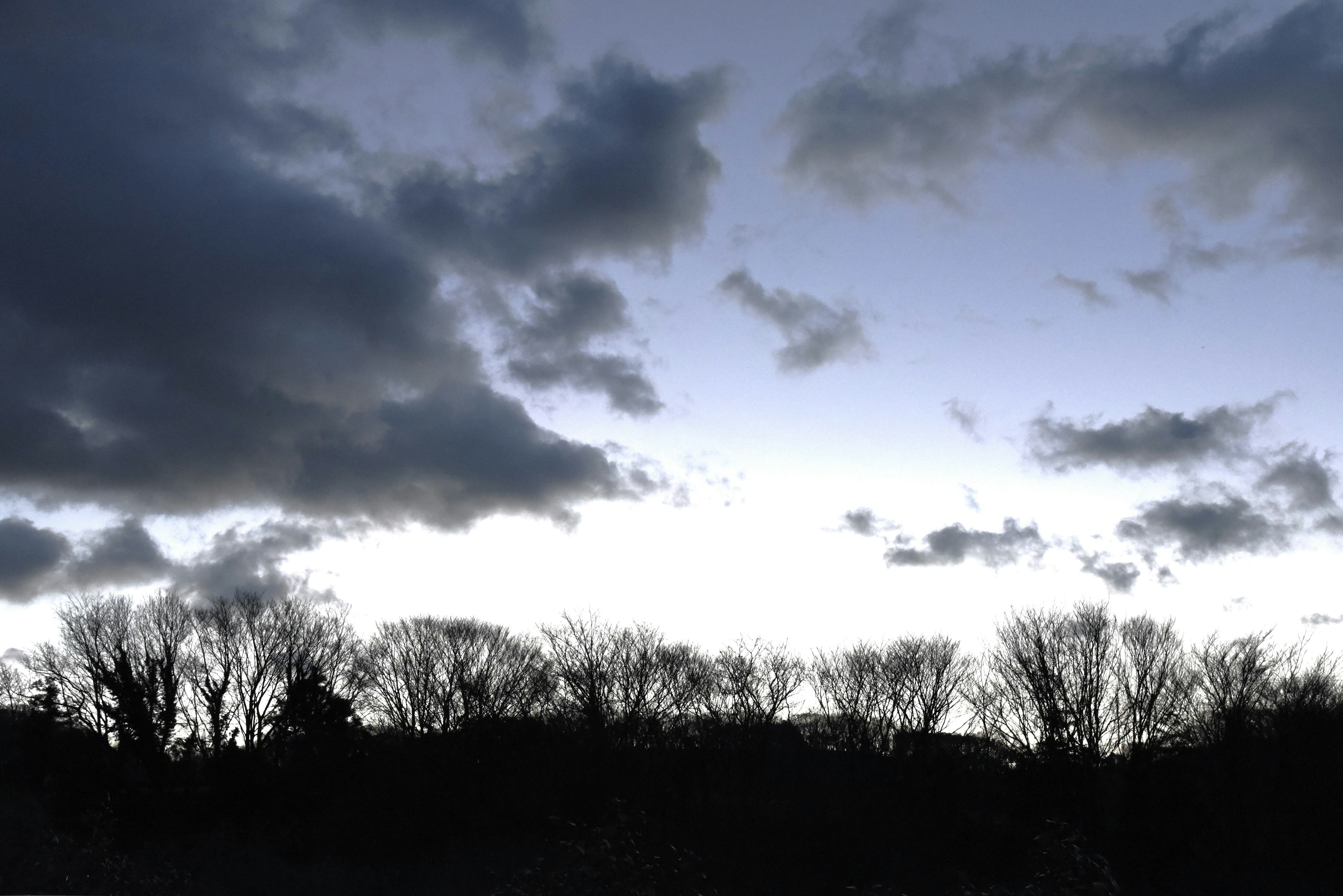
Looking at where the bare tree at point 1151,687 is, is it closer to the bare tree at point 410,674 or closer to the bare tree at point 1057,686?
the bare tree at point 1057,686

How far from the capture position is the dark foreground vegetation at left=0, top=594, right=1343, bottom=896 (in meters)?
35.8

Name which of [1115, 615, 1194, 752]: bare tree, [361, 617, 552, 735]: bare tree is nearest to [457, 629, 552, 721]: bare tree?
[361, 617, 552, 735]: bare tree

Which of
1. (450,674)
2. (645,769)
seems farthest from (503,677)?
(645,769)

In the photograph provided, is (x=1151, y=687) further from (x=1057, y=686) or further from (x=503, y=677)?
(x=503, y=677)

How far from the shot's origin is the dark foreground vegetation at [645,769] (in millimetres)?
35812

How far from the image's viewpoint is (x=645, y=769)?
47.3m

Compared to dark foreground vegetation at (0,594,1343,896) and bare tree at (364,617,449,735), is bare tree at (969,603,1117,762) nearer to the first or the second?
dark foreground vegetation at (0,594,1343,896)

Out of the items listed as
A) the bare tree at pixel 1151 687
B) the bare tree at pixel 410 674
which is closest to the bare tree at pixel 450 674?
the bare tree at pixel 410 674

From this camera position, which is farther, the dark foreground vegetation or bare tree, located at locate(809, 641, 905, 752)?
bare tree, located at locate(809, 641, 905, 752)

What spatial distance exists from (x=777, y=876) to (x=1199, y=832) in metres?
24.0

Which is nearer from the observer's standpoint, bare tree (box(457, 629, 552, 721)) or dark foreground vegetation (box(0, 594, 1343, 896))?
dark foreground vegetation (box(0, 594, 1343, 896))

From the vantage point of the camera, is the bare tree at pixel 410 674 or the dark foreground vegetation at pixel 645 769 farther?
the bare tree at pixel 410 674

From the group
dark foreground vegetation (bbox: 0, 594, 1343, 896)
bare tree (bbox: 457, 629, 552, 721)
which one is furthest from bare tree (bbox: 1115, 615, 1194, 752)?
bare tree (bbox: 457, 629, 552, 721)

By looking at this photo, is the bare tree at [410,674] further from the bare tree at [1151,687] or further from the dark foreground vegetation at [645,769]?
the bare tree at [1151,687]
